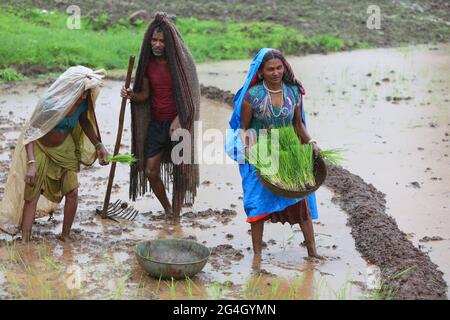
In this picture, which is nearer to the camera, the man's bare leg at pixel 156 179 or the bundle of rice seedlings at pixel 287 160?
the bundle of rice seedlings at pixel 287 160

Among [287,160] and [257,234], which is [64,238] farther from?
[287,160]

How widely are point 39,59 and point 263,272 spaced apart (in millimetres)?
9592

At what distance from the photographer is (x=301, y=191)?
566 cm

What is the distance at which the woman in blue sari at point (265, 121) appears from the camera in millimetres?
6004

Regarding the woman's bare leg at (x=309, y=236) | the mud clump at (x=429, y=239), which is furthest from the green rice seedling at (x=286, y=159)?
the mud clump at (x=429, y=239)

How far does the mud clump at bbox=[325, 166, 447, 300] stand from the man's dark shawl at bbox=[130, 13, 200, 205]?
1.45 meters

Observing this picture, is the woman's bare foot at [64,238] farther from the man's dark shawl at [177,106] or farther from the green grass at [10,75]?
the green grass at [10,75]

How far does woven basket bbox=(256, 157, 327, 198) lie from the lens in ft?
18.6

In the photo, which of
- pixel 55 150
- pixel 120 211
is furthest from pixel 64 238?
pixel 120 211

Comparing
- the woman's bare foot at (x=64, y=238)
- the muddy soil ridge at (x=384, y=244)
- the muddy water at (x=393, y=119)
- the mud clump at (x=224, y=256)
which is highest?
the muddy water at (x=393, y=119)

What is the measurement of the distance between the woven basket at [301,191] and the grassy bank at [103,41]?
8366mm

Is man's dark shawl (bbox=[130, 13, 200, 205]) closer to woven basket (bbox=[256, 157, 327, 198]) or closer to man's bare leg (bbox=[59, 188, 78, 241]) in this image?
man's bare leg (bbox=[59, 188, 78, 241])

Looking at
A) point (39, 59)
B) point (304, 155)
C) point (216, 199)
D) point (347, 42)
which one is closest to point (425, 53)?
point (347, 42)
